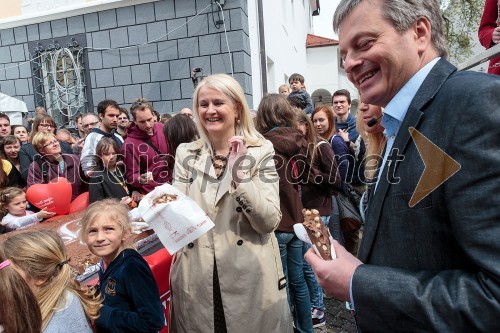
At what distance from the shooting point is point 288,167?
3035 millimetres

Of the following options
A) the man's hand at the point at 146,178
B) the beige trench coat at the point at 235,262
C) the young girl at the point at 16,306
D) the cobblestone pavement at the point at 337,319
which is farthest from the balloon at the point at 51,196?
the cobblestone pavement at the point at 337,319

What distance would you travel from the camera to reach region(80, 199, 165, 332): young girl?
1.81m

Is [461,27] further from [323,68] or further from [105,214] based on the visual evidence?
[105,214]

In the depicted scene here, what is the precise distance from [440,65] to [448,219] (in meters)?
0.40

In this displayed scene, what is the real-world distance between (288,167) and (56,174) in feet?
8.85

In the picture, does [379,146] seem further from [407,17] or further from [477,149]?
[477,149]

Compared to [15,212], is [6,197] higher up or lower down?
higher up

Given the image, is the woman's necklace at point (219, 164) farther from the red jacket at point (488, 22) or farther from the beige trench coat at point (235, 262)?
the red jacket at point (488, 22)

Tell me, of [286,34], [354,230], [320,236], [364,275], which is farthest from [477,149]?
[286,34]

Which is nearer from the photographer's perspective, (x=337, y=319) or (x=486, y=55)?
(x=486, y=55)

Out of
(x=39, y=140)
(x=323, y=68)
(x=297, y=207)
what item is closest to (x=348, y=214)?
(x=297, y=207)

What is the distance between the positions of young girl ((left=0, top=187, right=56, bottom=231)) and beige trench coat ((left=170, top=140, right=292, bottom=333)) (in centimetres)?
209

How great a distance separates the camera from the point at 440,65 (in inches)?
37.3

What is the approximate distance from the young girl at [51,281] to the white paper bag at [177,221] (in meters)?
0.45
